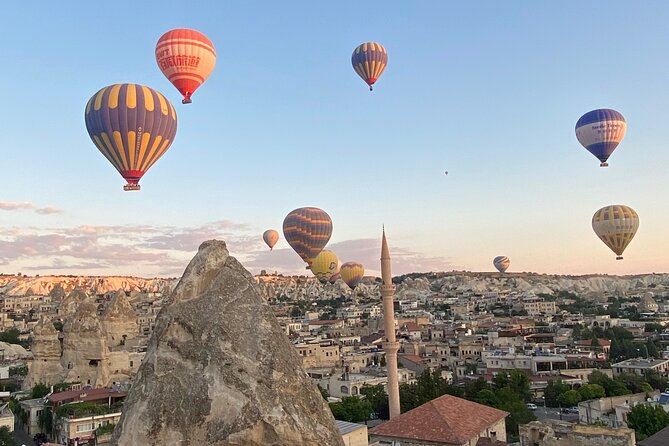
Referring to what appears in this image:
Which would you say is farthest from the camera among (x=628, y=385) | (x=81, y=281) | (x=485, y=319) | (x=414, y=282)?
(x=81, y=281)

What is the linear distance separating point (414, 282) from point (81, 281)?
3342 inches

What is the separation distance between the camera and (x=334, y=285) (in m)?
124

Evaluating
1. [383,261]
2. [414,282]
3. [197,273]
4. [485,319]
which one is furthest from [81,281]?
[197,273]

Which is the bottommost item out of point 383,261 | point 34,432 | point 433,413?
point 34,432

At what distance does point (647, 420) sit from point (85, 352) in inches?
940

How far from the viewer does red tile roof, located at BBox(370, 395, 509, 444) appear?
16188 millimetres

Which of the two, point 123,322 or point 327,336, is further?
point 327,336

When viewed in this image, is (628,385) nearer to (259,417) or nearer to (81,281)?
(259,417)

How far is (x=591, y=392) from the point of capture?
2769 centimetres

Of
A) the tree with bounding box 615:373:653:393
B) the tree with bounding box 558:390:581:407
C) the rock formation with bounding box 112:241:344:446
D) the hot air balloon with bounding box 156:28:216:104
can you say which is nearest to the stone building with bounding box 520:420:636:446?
the rock formation with bounding box 112:241:344:446

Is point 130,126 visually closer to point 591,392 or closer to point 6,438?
point 6,438

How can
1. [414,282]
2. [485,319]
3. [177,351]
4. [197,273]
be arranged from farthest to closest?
[414,282], [485,319], [197,273], [177,351]

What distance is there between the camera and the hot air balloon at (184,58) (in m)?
24.6

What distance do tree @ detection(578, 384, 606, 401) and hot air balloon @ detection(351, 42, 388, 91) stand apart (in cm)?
2006
